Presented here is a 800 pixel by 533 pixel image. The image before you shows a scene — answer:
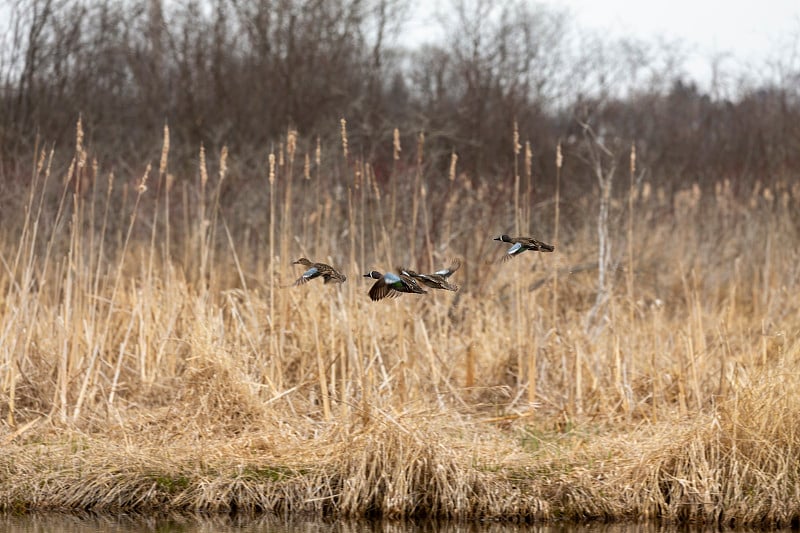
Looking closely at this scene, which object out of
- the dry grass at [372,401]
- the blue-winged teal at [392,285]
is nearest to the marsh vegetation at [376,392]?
the dry grass at [372,401]

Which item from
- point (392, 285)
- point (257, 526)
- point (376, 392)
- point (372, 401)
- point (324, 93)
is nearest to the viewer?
point (392, 285)

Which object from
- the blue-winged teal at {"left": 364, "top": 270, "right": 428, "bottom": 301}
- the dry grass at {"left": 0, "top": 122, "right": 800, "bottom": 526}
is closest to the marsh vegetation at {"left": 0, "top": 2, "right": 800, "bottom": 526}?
the dry grass at {"left": 0, "top": 122, "right": 800, "bottom": 526}

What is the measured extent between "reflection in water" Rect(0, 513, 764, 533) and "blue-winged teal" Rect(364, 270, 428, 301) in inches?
60.7

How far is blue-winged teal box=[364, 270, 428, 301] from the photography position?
3.25m

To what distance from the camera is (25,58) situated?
1312cm

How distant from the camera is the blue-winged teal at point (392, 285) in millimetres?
3248

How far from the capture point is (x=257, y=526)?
15.2 feet

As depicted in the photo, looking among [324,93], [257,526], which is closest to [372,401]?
[257,526]

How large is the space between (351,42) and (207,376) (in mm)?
11666

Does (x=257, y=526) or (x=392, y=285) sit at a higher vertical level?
(x=392, y=285)

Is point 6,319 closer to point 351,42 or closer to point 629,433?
point 629,433

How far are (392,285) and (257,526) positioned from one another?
1817 millimetres

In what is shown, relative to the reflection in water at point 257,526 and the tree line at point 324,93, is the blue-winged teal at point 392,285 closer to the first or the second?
the reflection in water at point 257,526

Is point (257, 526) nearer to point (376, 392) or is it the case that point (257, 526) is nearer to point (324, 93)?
point (376, 392)
